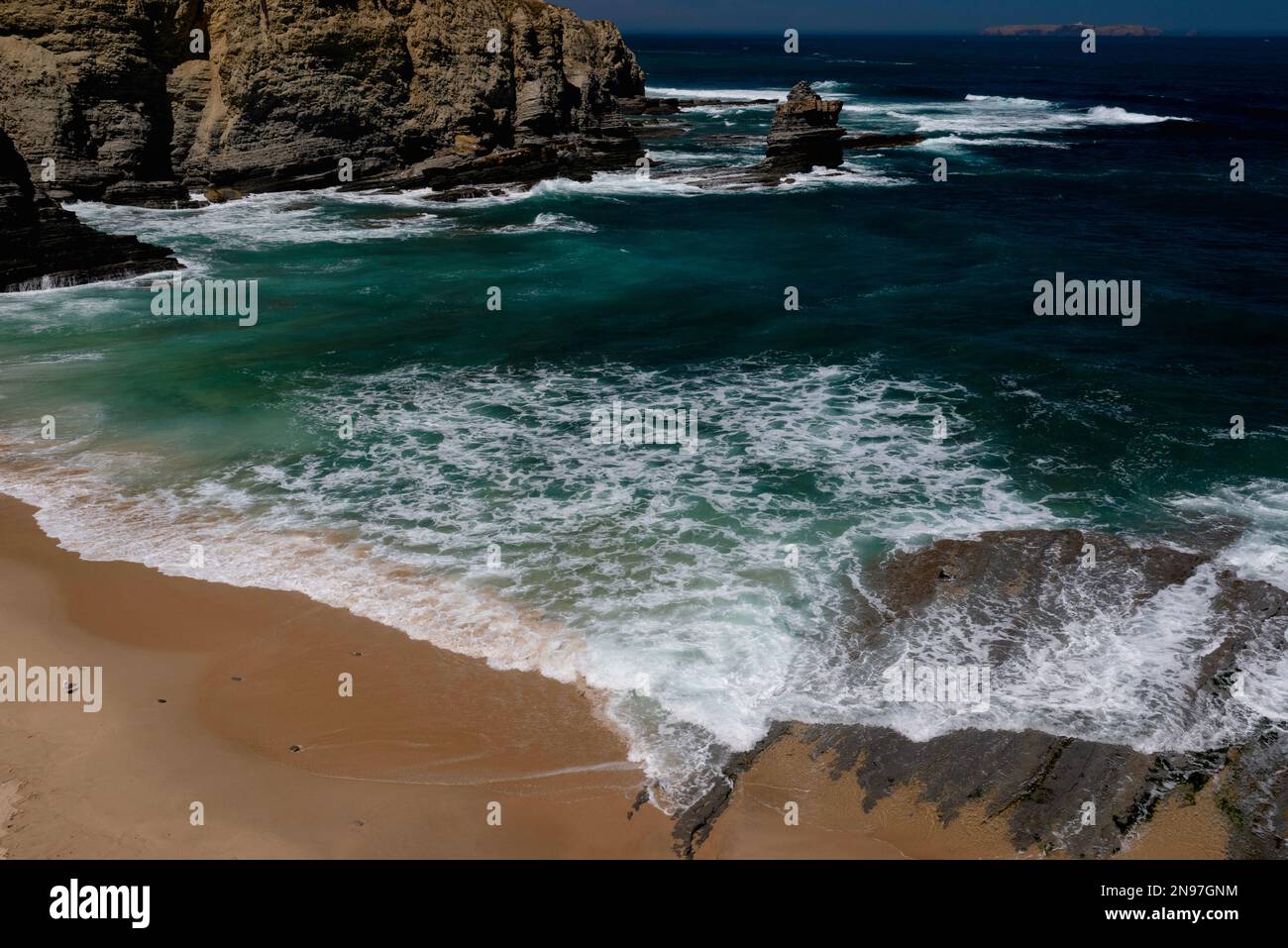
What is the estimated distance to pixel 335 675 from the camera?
37.6 feet

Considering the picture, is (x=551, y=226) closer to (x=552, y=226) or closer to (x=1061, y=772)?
(x=552, y=226)

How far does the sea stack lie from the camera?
1812 inches

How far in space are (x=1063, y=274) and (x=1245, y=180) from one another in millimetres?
22305

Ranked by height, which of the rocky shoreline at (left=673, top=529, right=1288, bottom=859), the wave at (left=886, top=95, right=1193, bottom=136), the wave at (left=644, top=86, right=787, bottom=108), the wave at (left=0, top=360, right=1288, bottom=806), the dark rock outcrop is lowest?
the rocky shoreline at (left=673, top=529, right=1288, bottom=859)

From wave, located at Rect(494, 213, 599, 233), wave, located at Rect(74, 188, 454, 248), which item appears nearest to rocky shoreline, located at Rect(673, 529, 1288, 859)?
wave, located at Rect(494, 213, 599, 233)

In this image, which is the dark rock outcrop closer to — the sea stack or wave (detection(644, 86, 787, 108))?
the sea stack

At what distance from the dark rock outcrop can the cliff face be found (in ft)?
27.7

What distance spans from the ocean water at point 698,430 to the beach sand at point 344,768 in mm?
612

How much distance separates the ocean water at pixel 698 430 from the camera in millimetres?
11844

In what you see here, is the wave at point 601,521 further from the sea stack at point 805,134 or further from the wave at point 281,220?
the sea stack at point 805,134

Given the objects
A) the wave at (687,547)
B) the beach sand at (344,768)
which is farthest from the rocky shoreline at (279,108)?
the beach sand at (344,768)

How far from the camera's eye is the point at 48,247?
27.1 m

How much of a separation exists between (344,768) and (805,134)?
42920 millimetres
